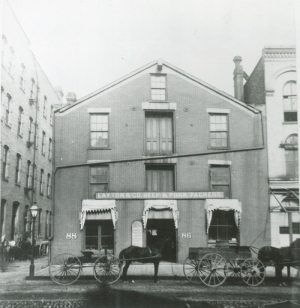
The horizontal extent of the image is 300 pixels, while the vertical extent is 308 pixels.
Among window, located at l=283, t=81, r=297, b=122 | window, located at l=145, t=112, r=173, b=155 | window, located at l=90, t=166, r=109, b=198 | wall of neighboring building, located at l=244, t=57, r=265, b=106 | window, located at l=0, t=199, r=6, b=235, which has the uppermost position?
wall of neighboring building, located at l=244, t=57, r=265, b=106

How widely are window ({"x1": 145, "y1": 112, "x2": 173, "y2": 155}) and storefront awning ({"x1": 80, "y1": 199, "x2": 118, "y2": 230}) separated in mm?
2840

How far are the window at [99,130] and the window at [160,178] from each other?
2354mm

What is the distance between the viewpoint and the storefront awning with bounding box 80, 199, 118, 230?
16203mm

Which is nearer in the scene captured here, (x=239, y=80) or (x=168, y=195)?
(x=168, y=195)

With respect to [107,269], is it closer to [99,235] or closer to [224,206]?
[99,235]

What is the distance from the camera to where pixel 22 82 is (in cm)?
2088

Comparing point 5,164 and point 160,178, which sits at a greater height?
point 5,164

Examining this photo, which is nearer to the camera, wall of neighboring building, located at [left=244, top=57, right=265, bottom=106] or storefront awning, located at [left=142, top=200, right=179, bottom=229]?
storefront awning, located at [left=142, top=200, right=179, bottom=229]

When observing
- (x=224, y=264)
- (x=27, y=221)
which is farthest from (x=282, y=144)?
(x=27, y=221)

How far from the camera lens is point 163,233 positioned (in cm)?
1753

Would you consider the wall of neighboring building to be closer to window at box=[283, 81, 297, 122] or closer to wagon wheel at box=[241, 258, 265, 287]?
window at box=[283, 81, 297, 122]

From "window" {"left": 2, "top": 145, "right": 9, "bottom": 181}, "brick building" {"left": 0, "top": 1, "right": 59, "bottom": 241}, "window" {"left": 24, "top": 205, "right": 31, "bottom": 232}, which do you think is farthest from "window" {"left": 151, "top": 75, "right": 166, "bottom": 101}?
"window" {"left": 24, "top": 205, "right": 31, "bottom": 232}

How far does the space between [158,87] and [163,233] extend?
6500mm

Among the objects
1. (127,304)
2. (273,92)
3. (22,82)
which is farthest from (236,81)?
Answer: (127,304)
